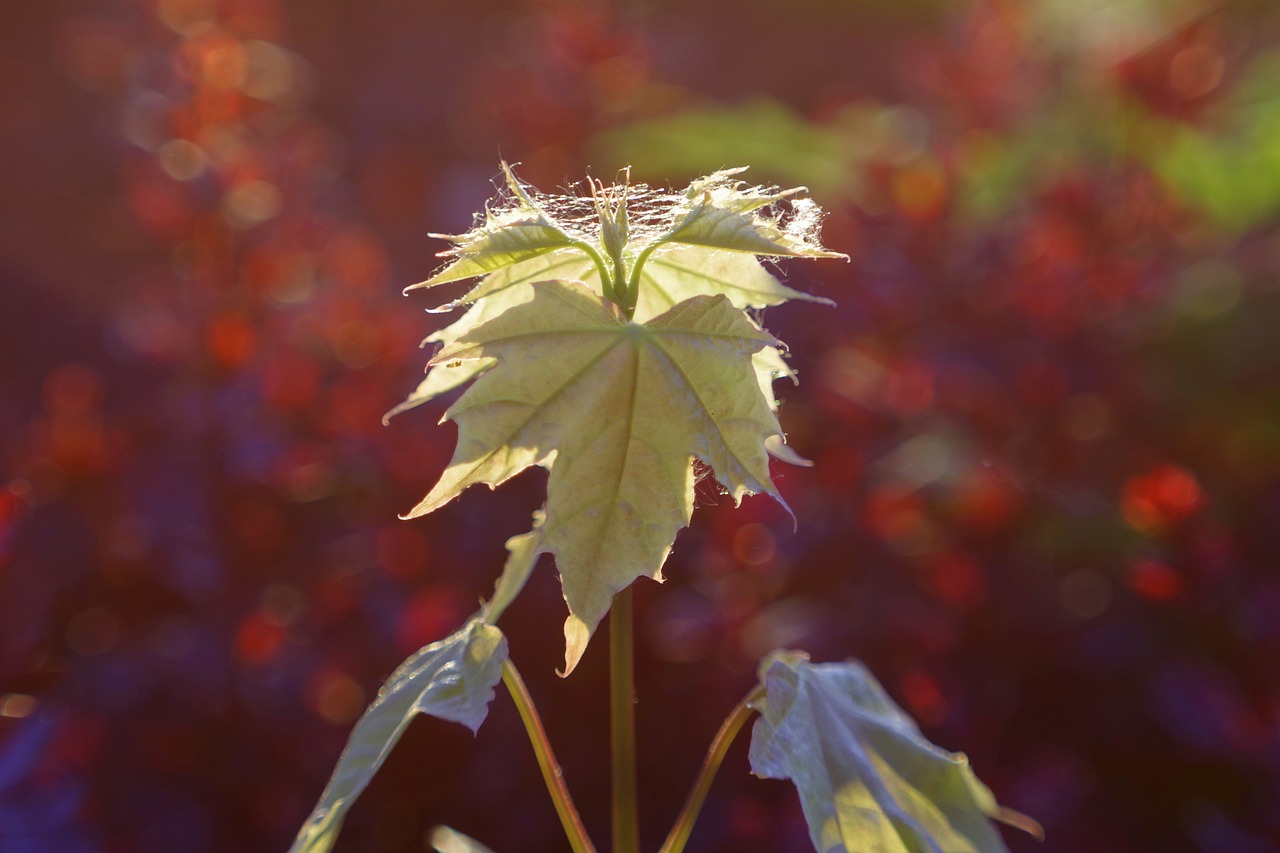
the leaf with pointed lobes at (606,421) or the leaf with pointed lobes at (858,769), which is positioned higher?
the leaf with pointed lobes at (606,421)

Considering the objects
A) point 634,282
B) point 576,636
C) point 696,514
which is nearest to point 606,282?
point 634,282

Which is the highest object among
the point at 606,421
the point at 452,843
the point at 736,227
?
the point at 736,227

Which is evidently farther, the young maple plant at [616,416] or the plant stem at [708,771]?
the plant stem at [708,771]

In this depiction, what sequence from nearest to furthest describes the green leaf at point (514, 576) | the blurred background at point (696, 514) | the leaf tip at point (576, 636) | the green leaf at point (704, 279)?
the leaf tip at point (576, 636)
the green leaf at point (704, 279)
the green leaf at point (514, 576)
the blurred background at point (696, 514)

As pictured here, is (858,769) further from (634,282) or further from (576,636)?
(634,282)

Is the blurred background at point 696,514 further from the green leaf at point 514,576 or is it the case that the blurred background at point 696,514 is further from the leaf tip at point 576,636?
the leaf tip at point 576,636

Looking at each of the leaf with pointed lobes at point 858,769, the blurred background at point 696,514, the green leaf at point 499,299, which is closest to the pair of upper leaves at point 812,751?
the leaf with pointed lobes at point 858,769

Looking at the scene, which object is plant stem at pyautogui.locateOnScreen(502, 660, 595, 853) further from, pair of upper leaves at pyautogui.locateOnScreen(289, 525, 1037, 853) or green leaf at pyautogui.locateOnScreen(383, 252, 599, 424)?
green leaf at pyautogui.locateOnScreen(383, 252, 599, 424)

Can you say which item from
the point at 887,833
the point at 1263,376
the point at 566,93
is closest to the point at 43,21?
the point at 566,93
